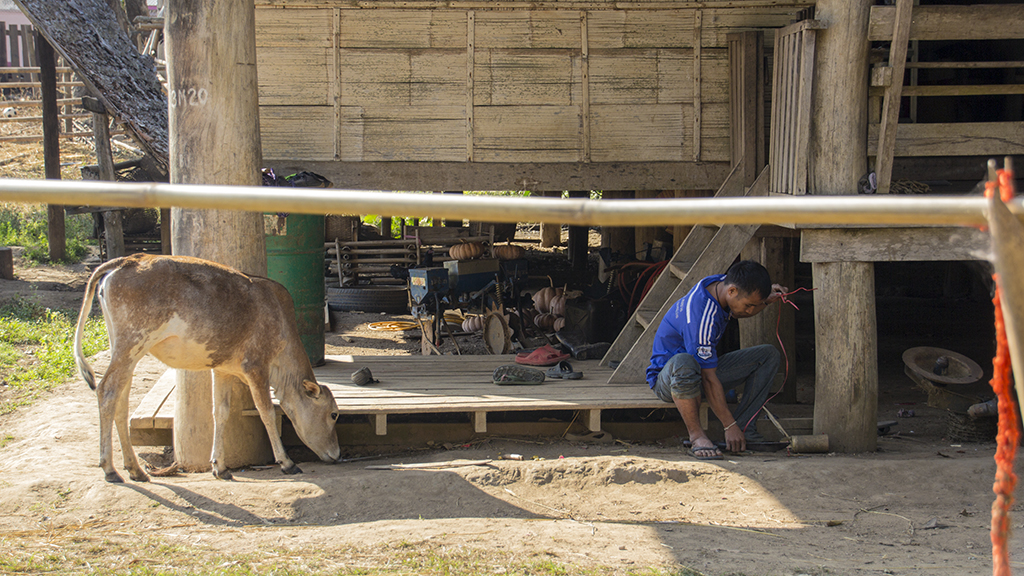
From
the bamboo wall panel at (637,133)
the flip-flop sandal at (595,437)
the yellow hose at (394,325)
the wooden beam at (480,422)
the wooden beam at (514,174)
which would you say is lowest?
the flip-flop sandal at (595,437)

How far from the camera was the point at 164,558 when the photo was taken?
3.91 metres

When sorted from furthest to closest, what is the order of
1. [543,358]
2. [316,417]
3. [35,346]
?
[35,346] < [543,358] < [316,417]

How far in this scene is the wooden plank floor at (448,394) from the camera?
603cm

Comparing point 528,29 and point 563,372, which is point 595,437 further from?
point 528,29

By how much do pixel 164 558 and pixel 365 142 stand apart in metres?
4.97

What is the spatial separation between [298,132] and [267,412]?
11.5 feet

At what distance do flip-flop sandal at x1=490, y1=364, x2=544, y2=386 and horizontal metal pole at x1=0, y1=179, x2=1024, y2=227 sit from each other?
439 centimetres

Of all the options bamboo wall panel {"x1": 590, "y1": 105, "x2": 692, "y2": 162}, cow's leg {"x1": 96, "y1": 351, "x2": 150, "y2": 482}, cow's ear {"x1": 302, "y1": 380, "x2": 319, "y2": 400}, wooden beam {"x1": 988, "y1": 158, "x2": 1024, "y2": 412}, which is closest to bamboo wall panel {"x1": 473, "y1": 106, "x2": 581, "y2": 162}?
bamboo wall panel {"x1": 590, "y1": 105, "x2": 692, "y2": 162}

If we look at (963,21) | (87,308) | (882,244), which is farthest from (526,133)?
(87,308)

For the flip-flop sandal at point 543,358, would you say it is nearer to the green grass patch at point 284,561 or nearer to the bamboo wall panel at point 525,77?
the bamboo wall panel at point 525,77

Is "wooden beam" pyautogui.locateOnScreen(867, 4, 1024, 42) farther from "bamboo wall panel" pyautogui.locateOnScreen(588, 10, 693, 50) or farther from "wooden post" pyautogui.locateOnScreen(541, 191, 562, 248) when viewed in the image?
"wooden post" pyautogui.locateOnScreen(541, 191, 562, 248)

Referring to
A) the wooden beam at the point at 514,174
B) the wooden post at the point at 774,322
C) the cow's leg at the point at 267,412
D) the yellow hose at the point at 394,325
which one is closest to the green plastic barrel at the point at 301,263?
the wooden beam at the point at 514,174

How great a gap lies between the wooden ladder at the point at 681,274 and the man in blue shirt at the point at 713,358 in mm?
488

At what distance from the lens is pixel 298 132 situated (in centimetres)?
789
